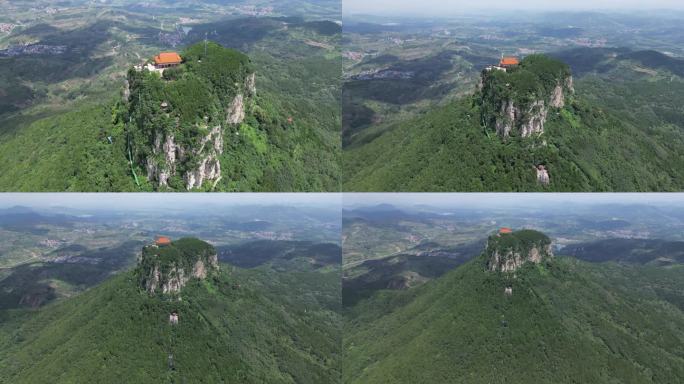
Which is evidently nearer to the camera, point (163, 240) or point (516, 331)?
point (516, 331)

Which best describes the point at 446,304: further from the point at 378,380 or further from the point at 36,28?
the point at 36,28

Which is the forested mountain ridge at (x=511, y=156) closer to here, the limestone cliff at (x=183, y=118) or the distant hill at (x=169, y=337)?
the limestone cliff at (x=183, y=118)

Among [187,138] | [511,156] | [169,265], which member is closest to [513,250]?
[511,156]

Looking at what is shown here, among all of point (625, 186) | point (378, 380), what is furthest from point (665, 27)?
point (378, 380)

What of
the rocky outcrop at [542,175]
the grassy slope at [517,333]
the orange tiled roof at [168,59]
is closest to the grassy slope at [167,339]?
the grassy slope at [517,333]

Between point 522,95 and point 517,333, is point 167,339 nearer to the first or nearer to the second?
point 517,333

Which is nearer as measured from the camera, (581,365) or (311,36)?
(581,365)
